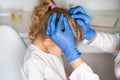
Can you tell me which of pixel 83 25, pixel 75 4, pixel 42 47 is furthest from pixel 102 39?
pixel 75 4

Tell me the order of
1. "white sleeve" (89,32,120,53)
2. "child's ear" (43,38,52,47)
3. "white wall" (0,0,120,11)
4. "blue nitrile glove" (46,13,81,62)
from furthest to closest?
"white wall" (0,0,120,11) → "white sleeve" (89,32,120,53) → "child's ear" (43,38,52,47) → "blue nitrile glove" (46,13,81,62)

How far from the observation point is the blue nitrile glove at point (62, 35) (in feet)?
3.35

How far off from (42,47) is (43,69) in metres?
0.11

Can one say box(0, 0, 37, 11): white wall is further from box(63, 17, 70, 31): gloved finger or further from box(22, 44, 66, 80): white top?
box(63, 17, 70, 31): gloved finger

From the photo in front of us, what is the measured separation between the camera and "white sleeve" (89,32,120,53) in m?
1.25

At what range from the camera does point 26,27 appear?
145 cm

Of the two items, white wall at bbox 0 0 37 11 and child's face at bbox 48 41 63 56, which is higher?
white wall at bbox 0 0 37 11

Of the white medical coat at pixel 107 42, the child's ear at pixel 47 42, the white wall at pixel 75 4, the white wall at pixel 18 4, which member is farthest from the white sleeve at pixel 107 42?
the white wall at pixel 18 4

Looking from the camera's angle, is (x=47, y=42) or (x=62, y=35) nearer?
(x=62, y=35)

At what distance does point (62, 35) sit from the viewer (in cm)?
103

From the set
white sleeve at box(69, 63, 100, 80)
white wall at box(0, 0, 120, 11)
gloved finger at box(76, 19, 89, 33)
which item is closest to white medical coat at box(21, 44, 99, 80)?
white sleeve at box(69, 63, 100, 80)

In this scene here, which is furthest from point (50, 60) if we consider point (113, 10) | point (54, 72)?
point (113, 10)

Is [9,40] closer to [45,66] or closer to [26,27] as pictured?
[26,27]

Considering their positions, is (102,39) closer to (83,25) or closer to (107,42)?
(107,42)
